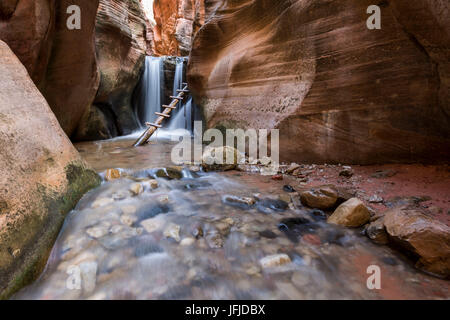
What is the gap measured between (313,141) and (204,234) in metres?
2.74

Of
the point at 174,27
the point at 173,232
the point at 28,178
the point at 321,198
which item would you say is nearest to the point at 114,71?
the point at 28,178

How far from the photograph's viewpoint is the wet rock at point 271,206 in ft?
8.63

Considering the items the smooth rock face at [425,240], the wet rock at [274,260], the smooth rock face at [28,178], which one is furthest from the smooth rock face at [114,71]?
the smooth rock face at [425,240]

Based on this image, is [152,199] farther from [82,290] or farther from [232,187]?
[82,290]

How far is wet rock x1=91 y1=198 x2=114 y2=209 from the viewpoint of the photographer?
2.51 meters

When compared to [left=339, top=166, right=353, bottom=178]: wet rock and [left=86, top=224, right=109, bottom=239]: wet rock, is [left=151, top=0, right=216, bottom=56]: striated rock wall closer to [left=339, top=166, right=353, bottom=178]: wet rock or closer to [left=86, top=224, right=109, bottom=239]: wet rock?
[left=339, top=166, right=353, bottom=178]: wet rock

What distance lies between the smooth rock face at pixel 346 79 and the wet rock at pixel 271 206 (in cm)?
160

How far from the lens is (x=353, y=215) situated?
220cm

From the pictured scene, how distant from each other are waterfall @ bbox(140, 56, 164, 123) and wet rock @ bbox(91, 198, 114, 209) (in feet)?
29.9

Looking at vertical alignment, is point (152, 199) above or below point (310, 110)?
below

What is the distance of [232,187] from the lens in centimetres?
342

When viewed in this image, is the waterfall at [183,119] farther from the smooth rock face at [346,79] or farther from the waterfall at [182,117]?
the smooth rock face at [346,79]

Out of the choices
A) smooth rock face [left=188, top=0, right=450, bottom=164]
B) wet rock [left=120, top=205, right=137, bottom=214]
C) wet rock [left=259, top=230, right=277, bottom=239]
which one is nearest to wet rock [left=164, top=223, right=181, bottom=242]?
wet rock [left=120, top=205, right=137, bottom=214]
